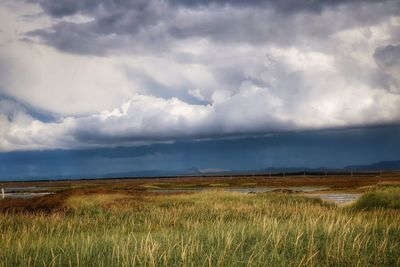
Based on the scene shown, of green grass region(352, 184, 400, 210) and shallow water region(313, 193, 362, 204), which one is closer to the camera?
green grass region(352, 184, 400, 210)

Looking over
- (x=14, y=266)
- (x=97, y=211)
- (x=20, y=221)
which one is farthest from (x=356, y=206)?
(x=14, y=266)

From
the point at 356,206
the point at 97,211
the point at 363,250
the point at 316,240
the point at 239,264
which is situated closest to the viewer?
the point at 239,264

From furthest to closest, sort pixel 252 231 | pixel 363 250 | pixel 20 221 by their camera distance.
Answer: pixel 20 221, pixel 252 231, pixel 363 250

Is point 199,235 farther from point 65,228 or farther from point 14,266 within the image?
point 65,228

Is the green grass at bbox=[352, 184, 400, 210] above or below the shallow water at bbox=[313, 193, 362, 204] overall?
above

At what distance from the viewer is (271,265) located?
7223 millimetres

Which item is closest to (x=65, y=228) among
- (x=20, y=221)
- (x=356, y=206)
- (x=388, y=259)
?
(x=20, y=221)

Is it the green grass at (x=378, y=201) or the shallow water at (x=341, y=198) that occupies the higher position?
the green grass at (x=378, y=201)

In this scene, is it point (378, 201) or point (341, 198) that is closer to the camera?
point (378, 201)

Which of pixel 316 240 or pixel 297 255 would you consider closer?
pixel 297 255

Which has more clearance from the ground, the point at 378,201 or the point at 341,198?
the point at 378,201

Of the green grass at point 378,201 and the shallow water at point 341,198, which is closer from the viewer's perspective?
the green grass at point 378,201

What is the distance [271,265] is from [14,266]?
203 inches

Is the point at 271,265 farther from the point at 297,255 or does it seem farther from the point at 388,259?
the point at 388,259
